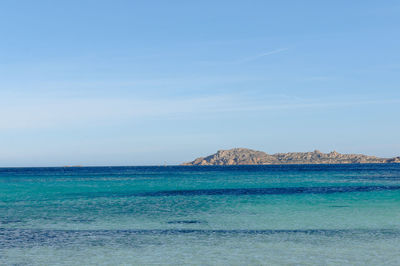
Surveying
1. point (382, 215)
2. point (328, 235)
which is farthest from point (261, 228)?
point (382, 215)

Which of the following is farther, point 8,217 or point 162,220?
point 8,217

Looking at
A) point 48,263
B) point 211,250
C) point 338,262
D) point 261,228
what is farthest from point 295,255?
point 48,263

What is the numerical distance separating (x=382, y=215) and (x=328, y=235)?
1131 cm

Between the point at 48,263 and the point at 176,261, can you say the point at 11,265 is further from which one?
the point at 176,261

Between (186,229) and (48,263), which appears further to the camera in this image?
(186,229)

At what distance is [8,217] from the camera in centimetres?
3556

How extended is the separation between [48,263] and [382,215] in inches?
1029

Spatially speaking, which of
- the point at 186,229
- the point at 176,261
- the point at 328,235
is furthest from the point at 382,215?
the point at 176,261

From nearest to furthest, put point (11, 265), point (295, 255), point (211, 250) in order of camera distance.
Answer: point (11, 265) < point (295, 255) < point (211, 250)

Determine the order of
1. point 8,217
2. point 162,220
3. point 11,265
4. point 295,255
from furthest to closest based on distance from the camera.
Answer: point 8,217 → point 162,220 → point 295,255 → point 11,265

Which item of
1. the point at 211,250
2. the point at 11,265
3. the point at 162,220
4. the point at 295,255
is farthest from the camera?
the point at 162,220

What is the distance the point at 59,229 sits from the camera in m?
28.6

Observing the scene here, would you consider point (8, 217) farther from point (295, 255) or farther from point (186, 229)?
point (295, 255)

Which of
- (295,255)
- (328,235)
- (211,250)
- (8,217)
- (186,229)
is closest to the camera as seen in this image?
(295,255)
